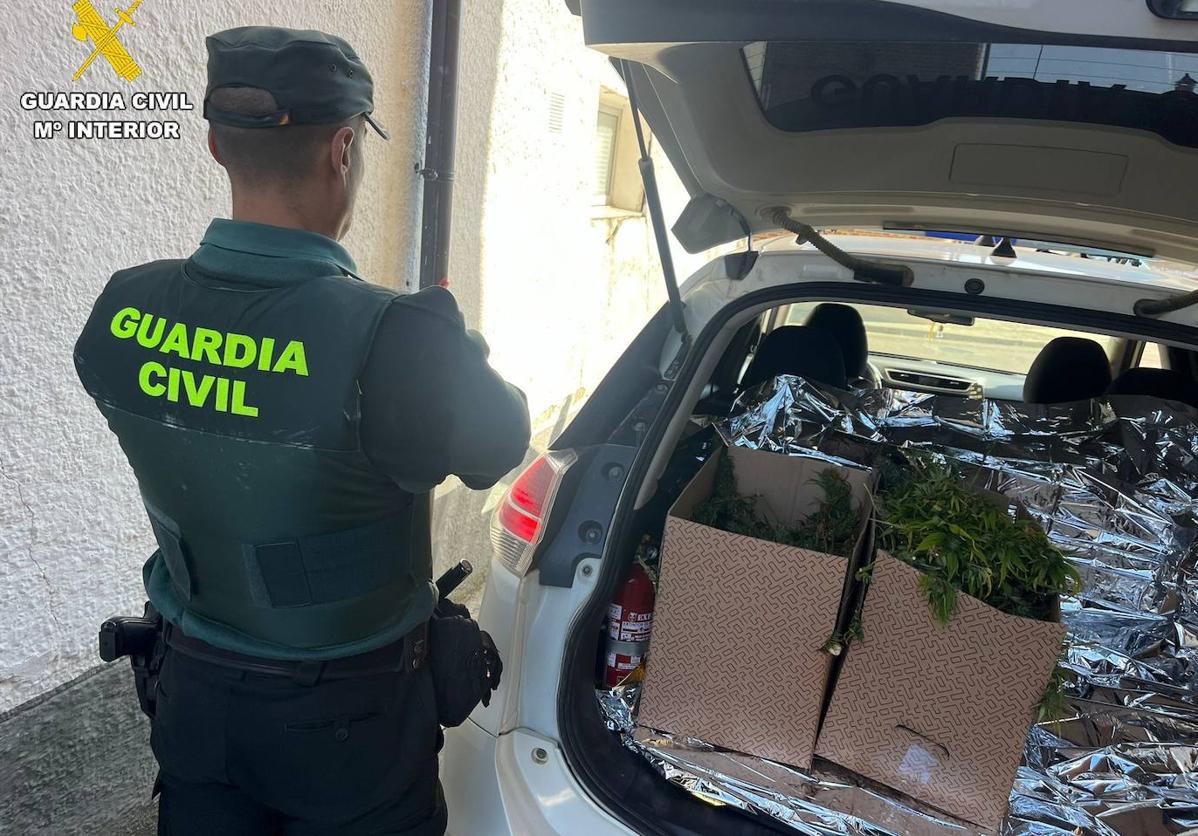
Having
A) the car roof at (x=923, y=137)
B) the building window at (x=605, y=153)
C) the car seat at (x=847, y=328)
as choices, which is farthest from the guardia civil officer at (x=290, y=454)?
the building window at (x=605, y=153)

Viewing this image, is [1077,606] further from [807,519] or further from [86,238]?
[86,238]

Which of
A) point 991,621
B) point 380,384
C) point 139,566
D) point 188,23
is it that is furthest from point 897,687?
point 188,23

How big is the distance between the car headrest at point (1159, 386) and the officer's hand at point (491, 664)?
2.14 metres

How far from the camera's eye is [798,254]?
184 cm

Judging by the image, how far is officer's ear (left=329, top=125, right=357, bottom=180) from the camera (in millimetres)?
1431

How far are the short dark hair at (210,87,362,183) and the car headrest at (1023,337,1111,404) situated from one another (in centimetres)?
256

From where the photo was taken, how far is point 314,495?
1290mm

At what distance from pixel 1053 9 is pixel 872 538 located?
1.08 meters

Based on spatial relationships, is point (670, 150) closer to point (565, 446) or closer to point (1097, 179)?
point (565, 446)

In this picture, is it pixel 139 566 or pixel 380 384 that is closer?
pixel 380 384

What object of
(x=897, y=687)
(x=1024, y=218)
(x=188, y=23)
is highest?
(x=188, y=23)

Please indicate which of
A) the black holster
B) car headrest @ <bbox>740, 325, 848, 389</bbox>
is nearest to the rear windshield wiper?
car headrest @ <bbox>740, 325, 848, 389</bbox>

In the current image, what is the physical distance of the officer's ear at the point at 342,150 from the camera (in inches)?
56.3

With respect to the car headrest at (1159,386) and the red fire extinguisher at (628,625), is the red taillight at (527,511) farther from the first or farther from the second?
the car headrest at (1159,386)
